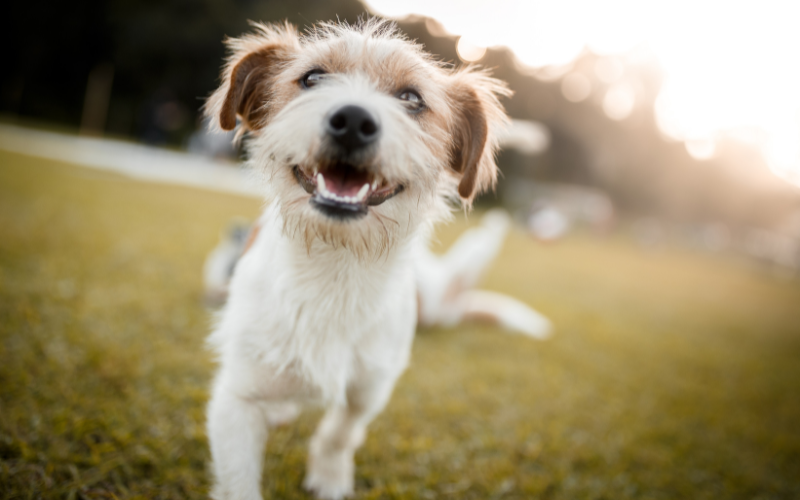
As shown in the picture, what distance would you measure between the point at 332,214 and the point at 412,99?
0.73 m

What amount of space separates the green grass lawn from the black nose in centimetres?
184

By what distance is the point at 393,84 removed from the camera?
205cm

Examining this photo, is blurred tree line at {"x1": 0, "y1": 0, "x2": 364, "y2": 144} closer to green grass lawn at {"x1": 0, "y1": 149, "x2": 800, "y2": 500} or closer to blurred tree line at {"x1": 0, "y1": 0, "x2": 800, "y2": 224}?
blurred tree line at {"x1": 0, "y1": 0, "x2": 800, "y2": 224}

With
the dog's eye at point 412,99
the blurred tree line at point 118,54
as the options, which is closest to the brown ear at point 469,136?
the dog's eye at point 412,99

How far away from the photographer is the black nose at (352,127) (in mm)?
1684

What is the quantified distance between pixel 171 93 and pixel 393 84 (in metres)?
33.8

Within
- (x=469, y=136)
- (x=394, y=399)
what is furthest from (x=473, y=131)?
(x=394, y=399)

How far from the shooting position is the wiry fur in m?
1.84

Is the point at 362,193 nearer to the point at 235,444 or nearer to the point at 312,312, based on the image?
the point at 312,312

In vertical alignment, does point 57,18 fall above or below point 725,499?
above

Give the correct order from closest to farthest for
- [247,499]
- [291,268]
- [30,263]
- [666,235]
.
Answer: [247,499]
[291,268]
[30,263]
[666,235]

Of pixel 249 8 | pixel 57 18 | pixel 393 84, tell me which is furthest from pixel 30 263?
pixel 57 18

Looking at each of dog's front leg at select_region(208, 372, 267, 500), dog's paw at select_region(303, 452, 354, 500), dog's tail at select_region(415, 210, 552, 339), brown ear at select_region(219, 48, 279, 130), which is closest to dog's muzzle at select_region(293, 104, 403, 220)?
brown ear at select_region(219, 48, 279, 130)

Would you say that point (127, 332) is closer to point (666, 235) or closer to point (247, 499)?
point (247, 499)
